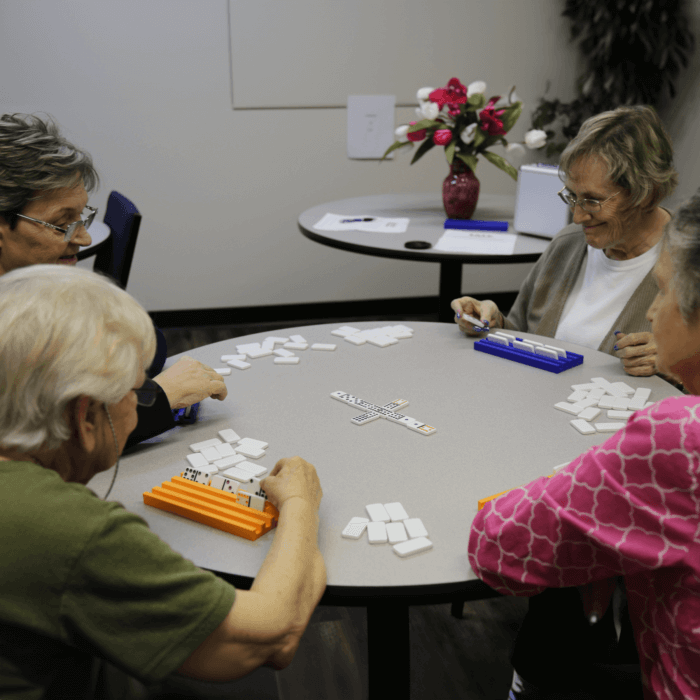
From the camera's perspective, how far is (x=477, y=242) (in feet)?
9.73

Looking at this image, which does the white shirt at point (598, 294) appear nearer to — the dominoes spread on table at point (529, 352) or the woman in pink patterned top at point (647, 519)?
the dominoes spread on table at point (529, 352)

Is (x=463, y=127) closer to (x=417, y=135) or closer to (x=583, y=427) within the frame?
(x=417, y=135)

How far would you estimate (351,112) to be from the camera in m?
4.59

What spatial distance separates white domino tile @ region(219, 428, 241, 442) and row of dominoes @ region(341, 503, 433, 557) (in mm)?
365

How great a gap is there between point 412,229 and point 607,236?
4.17 ft

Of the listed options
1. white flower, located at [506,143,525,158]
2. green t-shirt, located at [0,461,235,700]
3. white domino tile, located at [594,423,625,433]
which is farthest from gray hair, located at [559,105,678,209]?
green t-shirt, located at [0,461,235,700]

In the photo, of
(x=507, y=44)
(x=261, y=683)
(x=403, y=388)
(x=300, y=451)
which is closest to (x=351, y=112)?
(x=507, y=44)

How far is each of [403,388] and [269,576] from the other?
76 cm

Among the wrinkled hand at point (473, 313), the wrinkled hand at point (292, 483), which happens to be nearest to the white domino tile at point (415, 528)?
the wrinkled hand at point (292, 483)

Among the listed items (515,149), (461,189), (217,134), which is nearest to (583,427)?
(461,189)

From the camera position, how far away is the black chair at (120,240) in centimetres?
272

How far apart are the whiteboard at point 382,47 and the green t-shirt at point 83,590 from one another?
4010mm

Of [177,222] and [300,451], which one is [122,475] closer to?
[300,451]

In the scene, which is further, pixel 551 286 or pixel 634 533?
pixel 551 286
